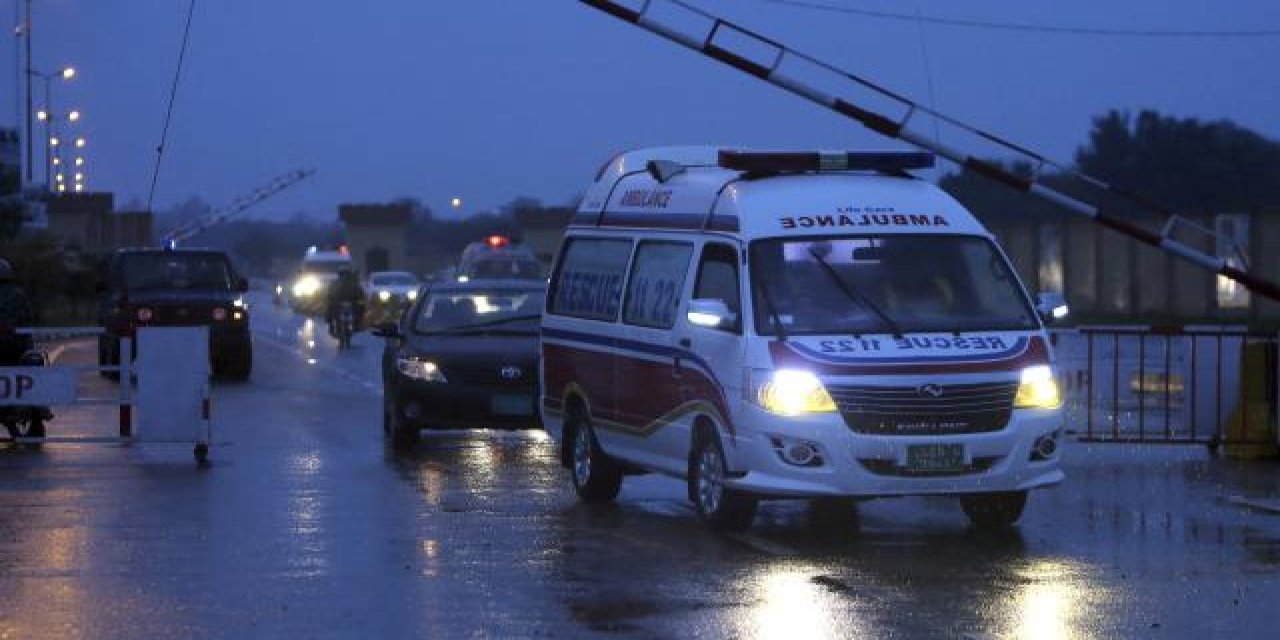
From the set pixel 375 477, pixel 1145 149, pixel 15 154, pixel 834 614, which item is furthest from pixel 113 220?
pixel 834 614

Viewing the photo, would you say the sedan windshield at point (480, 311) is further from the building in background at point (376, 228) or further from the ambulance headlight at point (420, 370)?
the building in background at point (376, 228)

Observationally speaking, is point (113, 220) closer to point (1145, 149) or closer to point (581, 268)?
point (1145, 149)

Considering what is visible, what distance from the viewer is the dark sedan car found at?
20.4 meters

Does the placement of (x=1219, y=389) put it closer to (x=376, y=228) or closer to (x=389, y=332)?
(x=389, y=332)

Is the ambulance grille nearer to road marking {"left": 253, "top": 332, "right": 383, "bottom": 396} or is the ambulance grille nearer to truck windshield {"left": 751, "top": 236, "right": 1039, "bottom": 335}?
truck windshield {"left": 751, "top": 236, "right": 1039, "bottom": 335}

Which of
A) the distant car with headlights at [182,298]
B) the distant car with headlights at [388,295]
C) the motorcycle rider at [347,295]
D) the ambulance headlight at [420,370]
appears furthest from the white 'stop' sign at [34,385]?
the distant car with headlights at [388,295]

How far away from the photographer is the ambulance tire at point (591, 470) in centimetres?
1606

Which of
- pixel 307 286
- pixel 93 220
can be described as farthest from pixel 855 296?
pixel 93 220

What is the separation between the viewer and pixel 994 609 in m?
10.9

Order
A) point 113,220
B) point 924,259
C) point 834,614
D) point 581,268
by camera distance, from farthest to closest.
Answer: point 113,220 < point 581,268 < point 924,259 < point 834,614

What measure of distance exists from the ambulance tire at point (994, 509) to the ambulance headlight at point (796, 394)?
131 centimetres

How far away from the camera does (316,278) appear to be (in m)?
72.9

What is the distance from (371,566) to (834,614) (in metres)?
2.88

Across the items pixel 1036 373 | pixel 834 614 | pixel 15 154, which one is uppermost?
pixel 15 154
